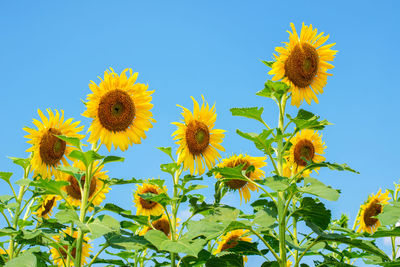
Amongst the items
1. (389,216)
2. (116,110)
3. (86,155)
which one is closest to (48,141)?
(116,110)

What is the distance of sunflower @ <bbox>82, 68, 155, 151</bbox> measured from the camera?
4242mm

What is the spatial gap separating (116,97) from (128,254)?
5.44 feet

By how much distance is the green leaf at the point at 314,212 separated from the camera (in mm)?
3590

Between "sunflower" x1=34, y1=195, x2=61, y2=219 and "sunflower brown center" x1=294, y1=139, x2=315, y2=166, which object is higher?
"sunflower brown center" x1=294, y1=139, x2=315, y2=166

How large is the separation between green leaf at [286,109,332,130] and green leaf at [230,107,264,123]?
0.26 metres

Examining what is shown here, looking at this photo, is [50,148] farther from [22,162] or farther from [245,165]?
[245,165]

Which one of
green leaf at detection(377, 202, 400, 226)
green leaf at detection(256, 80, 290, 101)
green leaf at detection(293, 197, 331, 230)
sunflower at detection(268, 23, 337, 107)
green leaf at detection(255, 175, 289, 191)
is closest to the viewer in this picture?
green leaf at detection(255, 175, 289, 191)

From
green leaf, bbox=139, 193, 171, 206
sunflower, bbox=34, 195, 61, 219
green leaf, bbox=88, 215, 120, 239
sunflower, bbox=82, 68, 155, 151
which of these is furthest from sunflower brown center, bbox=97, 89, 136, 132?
sunflower, bbox=34, 195, 61, 219

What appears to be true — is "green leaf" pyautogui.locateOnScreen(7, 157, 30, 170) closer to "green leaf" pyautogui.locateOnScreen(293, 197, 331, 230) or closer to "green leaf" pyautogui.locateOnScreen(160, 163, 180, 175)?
"green leaf" pyautogui.locateOnScreen(160, 163, 180, 175)

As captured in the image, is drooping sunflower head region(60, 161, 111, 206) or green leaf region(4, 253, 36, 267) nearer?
green leaf region(4, 253, 36, 267)

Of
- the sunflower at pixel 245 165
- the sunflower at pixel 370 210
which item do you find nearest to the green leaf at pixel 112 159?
the sunflower at pixel 245 165

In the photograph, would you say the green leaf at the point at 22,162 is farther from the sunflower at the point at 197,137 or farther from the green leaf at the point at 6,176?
the sunflower at the point at 197,137

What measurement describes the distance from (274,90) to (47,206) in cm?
347

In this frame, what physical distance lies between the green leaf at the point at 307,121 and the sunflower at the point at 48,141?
2.44 metres
